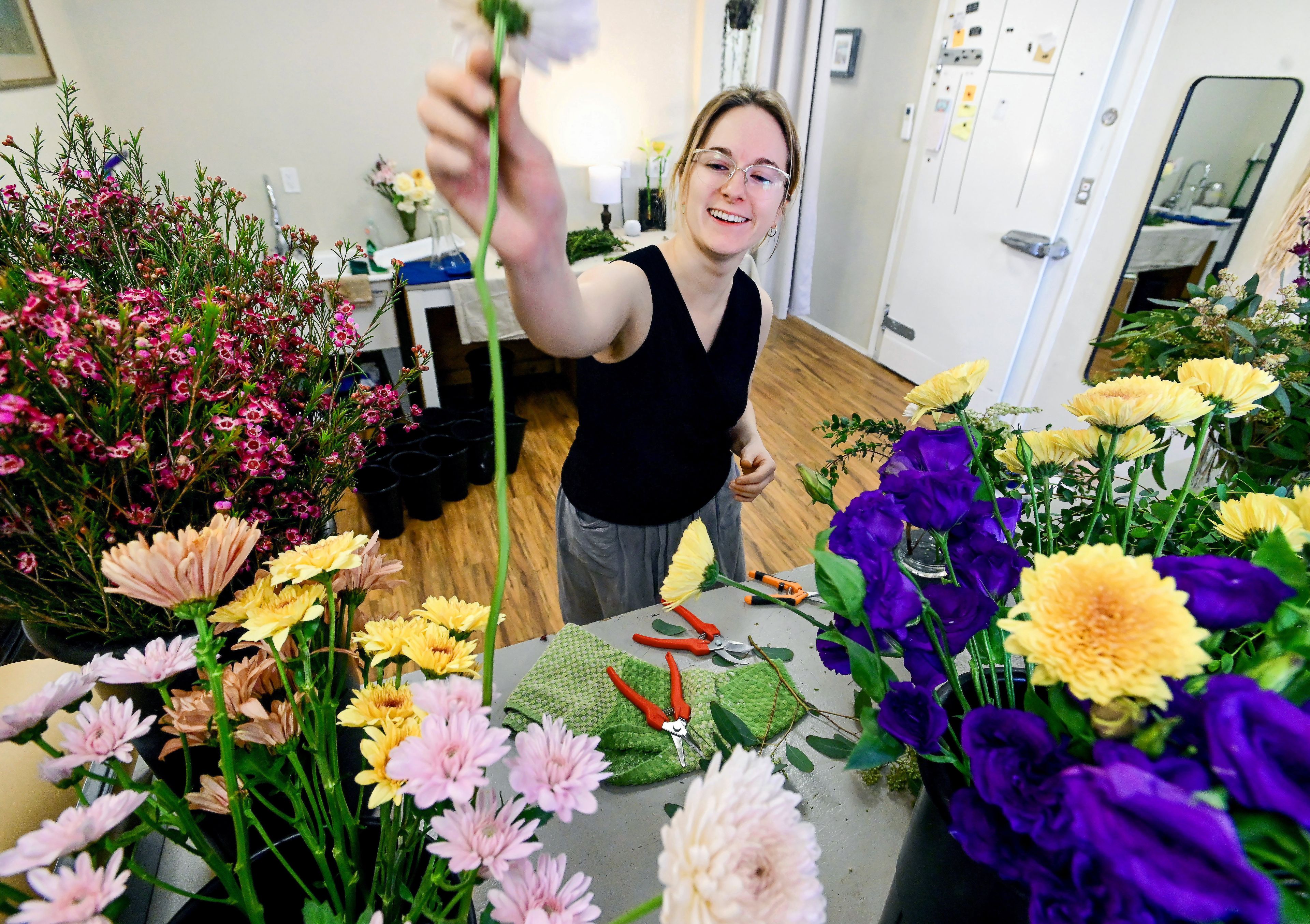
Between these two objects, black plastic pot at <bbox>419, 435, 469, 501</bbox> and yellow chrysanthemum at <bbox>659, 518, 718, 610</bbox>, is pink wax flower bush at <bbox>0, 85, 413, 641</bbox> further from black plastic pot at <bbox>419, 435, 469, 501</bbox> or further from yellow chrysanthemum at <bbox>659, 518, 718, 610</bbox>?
black plastic pot at <bbox>419, 435, 469, 501</bbox>

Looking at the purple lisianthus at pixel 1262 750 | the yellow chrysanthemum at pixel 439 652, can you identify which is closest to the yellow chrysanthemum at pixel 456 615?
the yellow chrysanthemum at pixel 439 652

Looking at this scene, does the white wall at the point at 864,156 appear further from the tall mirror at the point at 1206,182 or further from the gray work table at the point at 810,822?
the gray work table at the point at 810,822

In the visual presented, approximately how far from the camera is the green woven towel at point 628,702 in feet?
2.25

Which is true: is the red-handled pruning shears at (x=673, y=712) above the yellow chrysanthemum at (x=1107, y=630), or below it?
below

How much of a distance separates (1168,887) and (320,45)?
360cm

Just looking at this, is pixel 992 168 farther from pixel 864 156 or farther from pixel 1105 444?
pixel 1105 444

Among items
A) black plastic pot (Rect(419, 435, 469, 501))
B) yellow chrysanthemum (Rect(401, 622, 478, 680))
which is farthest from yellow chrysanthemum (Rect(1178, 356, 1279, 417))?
black plastic pot (Rect(419, 435, 469, 501))

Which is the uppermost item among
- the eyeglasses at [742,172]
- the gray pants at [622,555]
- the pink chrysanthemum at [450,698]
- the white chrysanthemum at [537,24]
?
the white chrysanthemum at [537,24]

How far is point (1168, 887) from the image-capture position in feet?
0.69

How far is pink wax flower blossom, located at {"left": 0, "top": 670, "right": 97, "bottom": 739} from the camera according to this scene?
0.30 meters

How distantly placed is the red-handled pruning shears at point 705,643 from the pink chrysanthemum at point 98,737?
0.60 m

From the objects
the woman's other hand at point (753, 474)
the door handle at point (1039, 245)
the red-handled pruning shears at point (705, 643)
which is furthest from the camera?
the door handle at point (1039, 245)

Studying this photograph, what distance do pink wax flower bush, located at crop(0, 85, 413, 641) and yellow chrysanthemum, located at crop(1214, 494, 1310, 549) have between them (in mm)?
634

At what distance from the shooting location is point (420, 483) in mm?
2346
